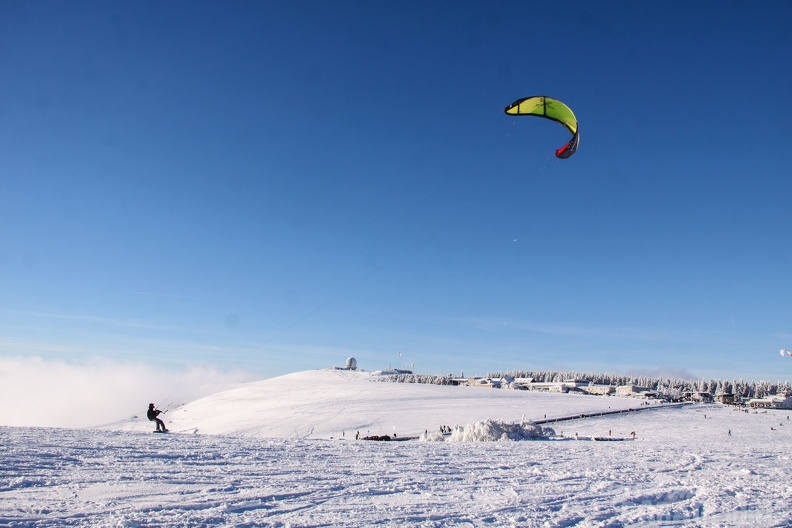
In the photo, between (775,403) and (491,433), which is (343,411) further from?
(775,403)

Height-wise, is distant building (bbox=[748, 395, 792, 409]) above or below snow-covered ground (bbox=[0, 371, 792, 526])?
below

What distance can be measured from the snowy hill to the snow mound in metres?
9.39

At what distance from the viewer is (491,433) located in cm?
1933

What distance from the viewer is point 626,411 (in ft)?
145

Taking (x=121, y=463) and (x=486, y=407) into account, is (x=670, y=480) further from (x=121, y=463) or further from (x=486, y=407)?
(x=486, y=407)

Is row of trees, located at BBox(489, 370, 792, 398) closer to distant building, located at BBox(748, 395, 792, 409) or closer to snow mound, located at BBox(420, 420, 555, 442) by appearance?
distant building, located at BBox(748, 395, 792, 409)

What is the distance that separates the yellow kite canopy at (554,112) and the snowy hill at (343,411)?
61.0 ft

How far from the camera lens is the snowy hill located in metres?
33.2

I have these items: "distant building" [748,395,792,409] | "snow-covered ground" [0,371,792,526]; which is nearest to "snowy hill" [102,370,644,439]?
"snow-covered ground" [0,371,792,526]

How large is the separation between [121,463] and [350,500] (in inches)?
177

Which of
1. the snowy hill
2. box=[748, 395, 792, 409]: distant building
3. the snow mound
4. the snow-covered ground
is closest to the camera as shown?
the snow-covered ground

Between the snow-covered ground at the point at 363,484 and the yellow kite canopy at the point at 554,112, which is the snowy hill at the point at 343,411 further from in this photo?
the yellow kite canopy at the point at 554,112

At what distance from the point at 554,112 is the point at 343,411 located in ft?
97.3

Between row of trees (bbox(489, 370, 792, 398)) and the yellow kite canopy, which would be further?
row of trees (bbox(489, 370, 792, 398))
